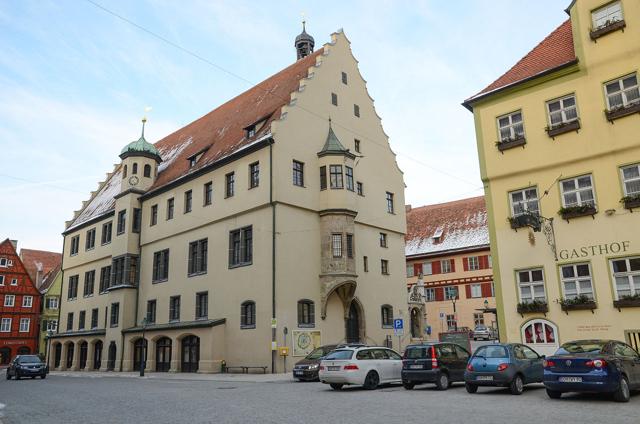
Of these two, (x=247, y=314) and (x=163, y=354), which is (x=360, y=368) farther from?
(x=163, y=354)

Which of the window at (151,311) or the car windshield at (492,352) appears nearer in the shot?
the car windshield at (492,352)

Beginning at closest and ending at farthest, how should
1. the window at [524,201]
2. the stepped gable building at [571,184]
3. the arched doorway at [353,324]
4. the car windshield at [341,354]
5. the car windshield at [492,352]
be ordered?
the car windshield at [492,352] → the car windshield at [341,354] → the stepped gable building at [571,184] → the window at [524,201] → the arched doorway at [353,324]

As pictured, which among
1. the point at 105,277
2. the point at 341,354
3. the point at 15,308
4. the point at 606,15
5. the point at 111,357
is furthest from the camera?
the point at 15,308

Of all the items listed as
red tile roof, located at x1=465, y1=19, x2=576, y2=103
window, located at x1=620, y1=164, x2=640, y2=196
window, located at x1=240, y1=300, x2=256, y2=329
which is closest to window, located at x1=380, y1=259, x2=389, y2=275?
window, located at x1=240, y1=300, x2=256, y2=329

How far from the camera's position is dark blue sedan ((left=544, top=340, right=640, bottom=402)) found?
482 inches

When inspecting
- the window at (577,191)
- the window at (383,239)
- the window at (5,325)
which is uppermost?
the window at (383,239)

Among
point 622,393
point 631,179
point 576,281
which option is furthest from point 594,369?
point 631,179

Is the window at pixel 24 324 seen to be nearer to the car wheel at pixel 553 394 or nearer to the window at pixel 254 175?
the window at pixel 254 175

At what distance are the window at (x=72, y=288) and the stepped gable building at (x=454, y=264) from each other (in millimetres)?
32091

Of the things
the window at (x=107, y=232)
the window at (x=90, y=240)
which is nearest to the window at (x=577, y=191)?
the window at (x=107, y=232)

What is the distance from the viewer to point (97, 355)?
44.2 meters

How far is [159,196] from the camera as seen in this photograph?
40656 mm

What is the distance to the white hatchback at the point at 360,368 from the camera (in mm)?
17750

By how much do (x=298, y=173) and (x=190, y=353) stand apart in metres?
12.7
